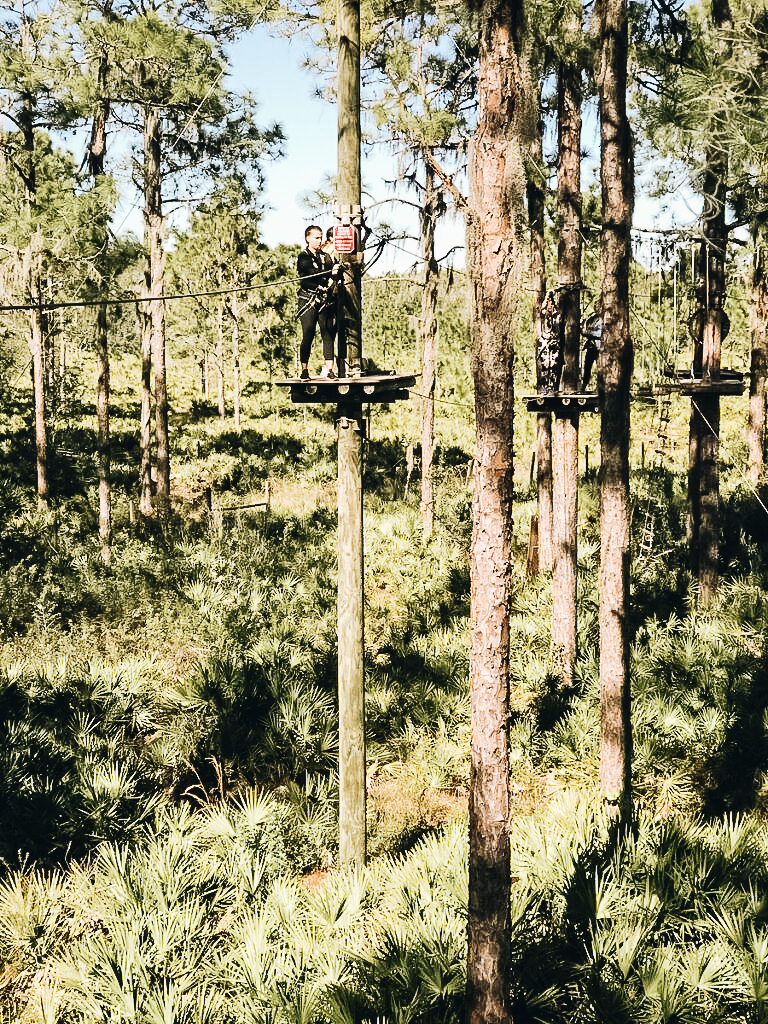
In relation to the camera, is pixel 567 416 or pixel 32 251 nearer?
pixel 567 416

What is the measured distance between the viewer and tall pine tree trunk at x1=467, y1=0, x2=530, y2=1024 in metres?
3.92

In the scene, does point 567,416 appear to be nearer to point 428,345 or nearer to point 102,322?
point 428,345

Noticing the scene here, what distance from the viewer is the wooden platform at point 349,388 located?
6.48m

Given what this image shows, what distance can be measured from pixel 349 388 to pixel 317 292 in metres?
1.26

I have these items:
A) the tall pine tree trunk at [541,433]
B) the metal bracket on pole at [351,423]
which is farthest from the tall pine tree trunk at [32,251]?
the metal bracket on pole at [351,423]

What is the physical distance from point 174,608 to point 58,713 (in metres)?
4.63

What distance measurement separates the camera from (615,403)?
300 inches

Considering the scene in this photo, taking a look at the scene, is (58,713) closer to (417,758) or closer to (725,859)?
(417,758)

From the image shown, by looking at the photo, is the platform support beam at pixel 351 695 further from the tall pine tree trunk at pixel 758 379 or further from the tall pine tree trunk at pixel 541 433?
the tall pine tree trunk at pixel 758 379

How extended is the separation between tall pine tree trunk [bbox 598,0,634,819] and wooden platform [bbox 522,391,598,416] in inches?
86.5

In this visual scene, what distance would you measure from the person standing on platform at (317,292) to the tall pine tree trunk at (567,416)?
4.35 metres

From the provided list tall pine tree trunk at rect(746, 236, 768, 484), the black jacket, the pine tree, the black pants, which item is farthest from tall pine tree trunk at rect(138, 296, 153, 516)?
tall pine tree trunk at rect(746, 236, 768, 484)

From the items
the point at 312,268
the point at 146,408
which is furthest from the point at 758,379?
the point at 312,268

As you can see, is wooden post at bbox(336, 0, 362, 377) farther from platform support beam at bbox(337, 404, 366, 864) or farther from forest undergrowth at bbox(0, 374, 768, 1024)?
forest undergrowth at bbox(0, 374, 768, 1024)
